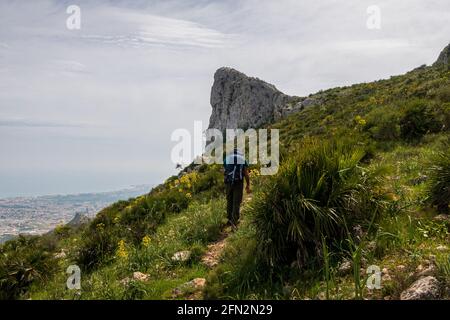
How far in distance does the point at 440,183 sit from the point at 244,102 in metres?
65.5

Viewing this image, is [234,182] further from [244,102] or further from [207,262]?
[244,102]

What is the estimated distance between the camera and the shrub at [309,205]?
18.0 ft

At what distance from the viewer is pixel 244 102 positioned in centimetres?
7125

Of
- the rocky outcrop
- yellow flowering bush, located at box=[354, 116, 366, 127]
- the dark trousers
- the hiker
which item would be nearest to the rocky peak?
A: yellow flowering bush, located at box=[354, 116, 366, 127]

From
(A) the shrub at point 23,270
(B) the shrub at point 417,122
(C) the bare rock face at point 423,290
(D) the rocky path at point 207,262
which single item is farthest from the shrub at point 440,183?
(A) the shrub at point 23,270

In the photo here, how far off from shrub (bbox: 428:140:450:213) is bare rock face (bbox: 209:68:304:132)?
1733 inches

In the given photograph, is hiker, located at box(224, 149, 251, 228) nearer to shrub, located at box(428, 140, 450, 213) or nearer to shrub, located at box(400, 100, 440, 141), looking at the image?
shrub, located at box(428, 140, 450, 213)

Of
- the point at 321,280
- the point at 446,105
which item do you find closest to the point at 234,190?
the point at 321,280

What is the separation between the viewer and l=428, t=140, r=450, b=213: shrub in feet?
20.9

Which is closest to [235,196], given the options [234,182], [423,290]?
[234,182]

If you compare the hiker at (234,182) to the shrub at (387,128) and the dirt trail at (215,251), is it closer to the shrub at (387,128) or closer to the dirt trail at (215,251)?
the dirt trail at (215,251)
